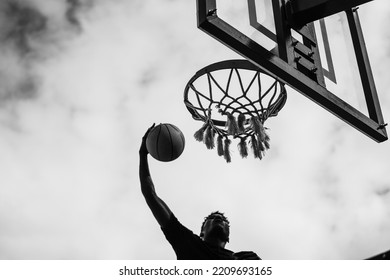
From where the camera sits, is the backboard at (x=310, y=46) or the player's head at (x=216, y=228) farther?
the backboard at (x=310, y=46)

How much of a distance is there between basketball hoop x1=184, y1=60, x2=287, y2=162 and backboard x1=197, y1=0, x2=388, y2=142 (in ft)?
4.45

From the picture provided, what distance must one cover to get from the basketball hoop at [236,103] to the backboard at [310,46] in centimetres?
136

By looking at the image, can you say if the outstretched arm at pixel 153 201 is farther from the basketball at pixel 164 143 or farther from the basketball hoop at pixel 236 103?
the basketball hoop at pixel 236 103

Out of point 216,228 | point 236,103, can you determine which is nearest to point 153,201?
point 216,228

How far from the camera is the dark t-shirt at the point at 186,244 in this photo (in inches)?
128

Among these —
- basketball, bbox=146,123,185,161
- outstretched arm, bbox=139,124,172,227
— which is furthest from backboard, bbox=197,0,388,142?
outstretched arm, bbox=139,124,172,227

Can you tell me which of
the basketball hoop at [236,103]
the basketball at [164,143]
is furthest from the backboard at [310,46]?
the basketball hoop at [236,103]

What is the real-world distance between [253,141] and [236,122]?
0.33 m

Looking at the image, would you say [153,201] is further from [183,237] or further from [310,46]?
[310,46]

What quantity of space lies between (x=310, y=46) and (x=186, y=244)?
2345 millimetres

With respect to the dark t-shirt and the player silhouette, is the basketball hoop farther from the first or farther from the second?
the dark t-shirt

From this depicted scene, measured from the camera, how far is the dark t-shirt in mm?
3256

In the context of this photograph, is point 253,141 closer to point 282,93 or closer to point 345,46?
point 282,93
